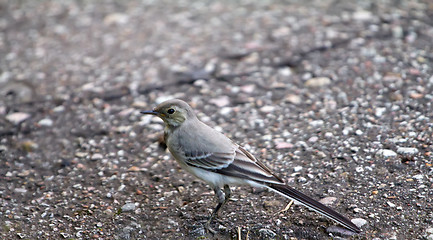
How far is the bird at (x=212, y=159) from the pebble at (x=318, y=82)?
2.52 m

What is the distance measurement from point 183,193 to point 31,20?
5.64m

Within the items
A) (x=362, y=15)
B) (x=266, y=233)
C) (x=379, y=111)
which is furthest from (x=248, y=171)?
(x=362, y=15)

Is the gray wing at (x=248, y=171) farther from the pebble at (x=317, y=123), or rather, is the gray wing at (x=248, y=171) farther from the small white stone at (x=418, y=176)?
the pebble at (x=317, y=123)

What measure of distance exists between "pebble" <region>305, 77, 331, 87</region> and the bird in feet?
8.27

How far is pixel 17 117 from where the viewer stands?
6316mm

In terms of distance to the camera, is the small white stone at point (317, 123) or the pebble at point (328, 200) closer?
the pebble at point (328, 200)

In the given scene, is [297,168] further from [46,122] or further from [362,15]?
[362,15]

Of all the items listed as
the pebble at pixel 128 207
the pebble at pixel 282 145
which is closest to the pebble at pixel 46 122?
the pebble at pixel 128 207

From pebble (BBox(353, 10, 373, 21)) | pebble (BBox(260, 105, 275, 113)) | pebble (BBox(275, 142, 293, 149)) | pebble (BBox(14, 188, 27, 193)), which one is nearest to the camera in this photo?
pebble (BBox(14, 188, 27, 193))

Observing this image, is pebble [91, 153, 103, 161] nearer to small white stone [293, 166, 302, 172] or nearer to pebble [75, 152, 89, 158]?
pebble [75, 152, 89, 158]

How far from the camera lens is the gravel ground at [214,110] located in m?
4.57

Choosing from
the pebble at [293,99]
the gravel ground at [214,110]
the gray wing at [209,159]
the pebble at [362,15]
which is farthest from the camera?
the pebble at [362,15]

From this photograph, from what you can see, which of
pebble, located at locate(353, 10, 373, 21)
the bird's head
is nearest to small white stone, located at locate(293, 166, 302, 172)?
the bird's head

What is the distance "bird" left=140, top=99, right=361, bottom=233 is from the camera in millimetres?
4328
